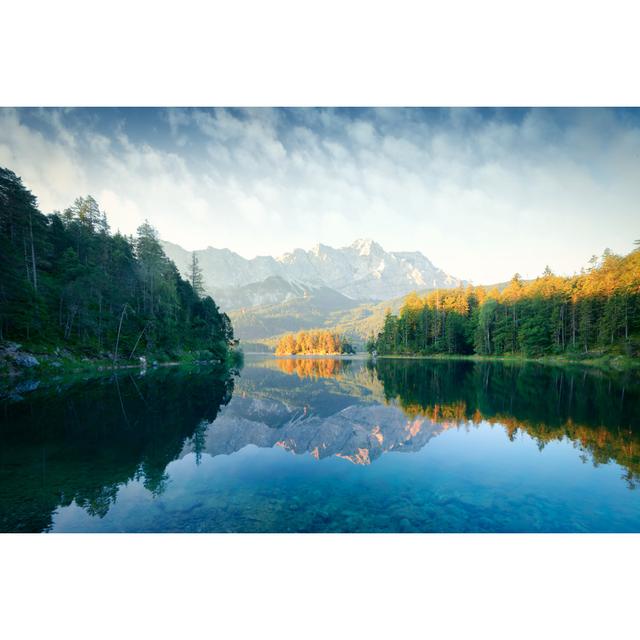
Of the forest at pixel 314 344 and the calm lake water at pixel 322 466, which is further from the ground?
the calm lake water at pixel 322 466

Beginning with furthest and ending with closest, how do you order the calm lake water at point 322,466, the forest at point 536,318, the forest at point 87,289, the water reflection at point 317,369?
1. the forest at point 536,318
2. the water reflection at point 317,369
3. the forest at point 87,289
4. the calm lake water at point 322,466

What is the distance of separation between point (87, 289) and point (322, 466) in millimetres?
35697

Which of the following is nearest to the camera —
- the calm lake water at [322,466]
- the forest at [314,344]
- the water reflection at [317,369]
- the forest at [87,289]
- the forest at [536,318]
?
the calm lake water at [322,466]

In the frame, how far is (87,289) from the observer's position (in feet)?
114

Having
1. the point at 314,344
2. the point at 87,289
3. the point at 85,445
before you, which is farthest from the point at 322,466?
the point at 314,344

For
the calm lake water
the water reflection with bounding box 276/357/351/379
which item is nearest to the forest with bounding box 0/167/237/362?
the water reflection with bounding box 276/357/351/379

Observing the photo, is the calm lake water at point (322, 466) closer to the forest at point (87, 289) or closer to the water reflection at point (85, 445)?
the water reflection at point (85, 445)

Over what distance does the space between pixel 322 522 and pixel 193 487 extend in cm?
297

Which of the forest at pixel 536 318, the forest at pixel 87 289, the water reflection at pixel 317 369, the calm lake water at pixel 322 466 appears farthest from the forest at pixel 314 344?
the calm lake water at pixel 322 466

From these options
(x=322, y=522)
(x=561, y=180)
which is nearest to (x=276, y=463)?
(x=322, y=522)

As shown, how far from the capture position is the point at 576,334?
50688 mm

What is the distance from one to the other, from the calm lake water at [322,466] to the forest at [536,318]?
34156 millimetres

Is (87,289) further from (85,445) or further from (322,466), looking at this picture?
(322,466)

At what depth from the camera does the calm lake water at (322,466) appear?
228 inches
